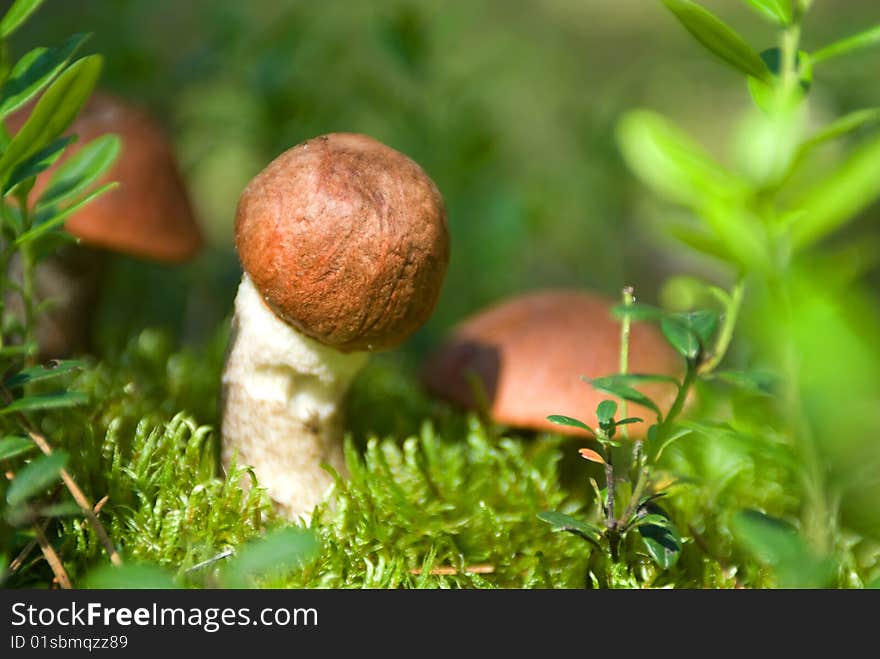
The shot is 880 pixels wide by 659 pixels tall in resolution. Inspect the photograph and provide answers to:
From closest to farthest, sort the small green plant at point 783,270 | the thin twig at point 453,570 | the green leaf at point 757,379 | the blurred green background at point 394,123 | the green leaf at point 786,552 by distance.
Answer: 1. the small green plant at point 783,270
2. the green leaf at point 786,552
3. the green leaf at point 757,379
4. the thin twig at point 453,570
5. the blurred green background at point 394,123

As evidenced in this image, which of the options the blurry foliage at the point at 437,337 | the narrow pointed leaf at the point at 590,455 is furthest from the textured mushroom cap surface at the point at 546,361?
the narrow pointed leaf at the point at 590,455

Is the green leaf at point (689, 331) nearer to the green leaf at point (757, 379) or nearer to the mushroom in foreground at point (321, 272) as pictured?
the green leaf at point (757, 379)

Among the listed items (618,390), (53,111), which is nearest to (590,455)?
(618,390)

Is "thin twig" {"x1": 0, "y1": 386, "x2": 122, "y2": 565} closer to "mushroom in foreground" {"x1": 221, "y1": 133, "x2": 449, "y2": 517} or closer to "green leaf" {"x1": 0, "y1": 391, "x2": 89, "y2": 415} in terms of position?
"green leaf" {"x1": 0, "y1": 391, "x2": 89, "y2": 415}

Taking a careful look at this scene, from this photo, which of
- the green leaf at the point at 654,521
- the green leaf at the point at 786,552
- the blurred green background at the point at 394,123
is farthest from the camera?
the blurred green background at the point at 394,123

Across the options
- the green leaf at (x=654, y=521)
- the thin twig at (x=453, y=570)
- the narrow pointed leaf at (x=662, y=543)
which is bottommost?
the thin twig at (x=453, y=570)

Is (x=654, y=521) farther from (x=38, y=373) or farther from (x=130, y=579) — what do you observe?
(x=38, y=373)
